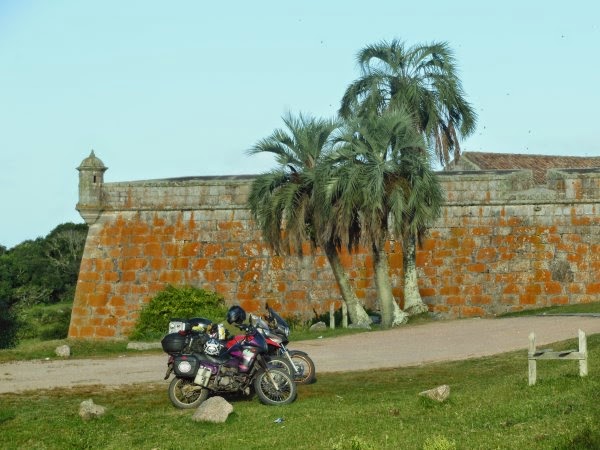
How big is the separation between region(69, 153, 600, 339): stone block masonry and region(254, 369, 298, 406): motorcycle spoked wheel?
17.6 metres

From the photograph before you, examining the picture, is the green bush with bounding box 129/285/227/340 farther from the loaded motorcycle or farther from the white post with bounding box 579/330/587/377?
the white post with bounding box 579/330/587/377

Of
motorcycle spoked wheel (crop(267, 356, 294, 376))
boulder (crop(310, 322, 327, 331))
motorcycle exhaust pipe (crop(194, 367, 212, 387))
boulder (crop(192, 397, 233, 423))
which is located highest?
motorcycle spoked wheel (crop(267, 356, 294, 376))

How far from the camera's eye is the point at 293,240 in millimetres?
29922

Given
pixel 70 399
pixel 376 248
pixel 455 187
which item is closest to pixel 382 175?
pixel 376 248

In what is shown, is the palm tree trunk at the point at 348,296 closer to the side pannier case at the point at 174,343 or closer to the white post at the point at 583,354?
the side pannier case at the point at 174,343

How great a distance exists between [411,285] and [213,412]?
18.4m

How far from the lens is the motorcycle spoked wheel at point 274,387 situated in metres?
16.6

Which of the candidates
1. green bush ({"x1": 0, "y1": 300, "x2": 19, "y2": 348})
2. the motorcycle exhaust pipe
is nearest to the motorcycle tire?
the motorcycle exhaust pipe

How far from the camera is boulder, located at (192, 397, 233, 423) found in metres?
15.2

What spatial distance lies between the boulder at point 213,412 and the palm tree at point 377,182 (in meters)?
13.6

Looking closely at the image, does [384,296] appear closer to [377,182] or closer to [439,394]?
[377,182]

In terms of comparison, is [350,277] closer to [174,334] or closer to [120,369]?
[120,369]

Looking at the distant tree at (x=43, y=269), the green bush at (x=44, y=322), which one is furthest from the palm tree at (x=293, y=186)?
the distant tree at (x=43, y=269)

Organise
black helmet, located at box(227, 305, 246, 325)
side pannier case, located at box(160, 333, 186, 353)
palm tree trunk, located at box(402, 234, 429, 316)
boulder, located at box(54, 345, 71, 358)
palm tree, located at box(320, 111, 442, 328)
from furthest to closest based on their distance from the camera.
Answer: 1. palm tree trunk, located at box(402, 234, 429, 316)
2. palm tree, located at box(320, 111, 442, 328)
3. boulder, located at box(54, 345, 71, 358)
4. black helmet, located at box(227, 305, 246, 325)
5. side pannier case, located at box(160, 333, 186, 353)
